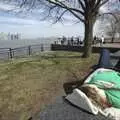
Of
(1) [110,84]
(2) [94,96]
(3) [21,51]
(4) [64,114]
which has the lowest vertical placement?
(3) [21,51]

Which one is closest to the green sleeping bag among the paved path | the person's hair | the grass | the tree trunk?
the person's hair

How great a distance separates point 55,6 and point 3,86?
450 inches

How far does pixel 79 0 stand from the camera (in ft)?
64.6

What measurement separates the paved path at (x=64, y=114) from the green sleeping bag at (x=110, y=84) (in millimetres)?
331

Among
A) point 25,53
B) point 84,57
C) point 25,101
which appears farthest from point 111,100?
point 25,53

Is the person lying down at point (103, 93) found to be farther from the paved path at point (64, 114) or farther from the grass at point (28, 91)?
the grass at point (28, 91)

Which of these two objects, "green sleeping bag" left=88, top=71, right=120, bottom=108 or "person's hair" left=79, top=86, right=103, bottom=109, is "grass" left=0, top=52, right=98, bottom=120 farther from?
"person's hair" left=79, top=86, right=103, bottom=109

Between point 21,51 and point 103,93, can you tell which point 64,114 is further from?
point 21,51

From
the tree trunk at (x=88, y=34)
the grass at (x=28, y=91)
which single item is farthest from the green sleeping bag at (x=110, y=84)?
the tree trunk at (x=88, y=34)

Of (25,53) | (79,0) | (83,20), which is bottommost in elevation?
(25,53)

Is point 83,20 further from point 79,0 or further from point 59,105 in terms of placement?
point 59,105

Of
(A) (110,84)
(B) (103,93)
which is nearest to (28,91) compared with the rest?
(A) (110,84)

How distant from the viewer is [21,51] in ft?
89.3

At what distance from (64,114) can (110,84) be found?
2.56 feet
